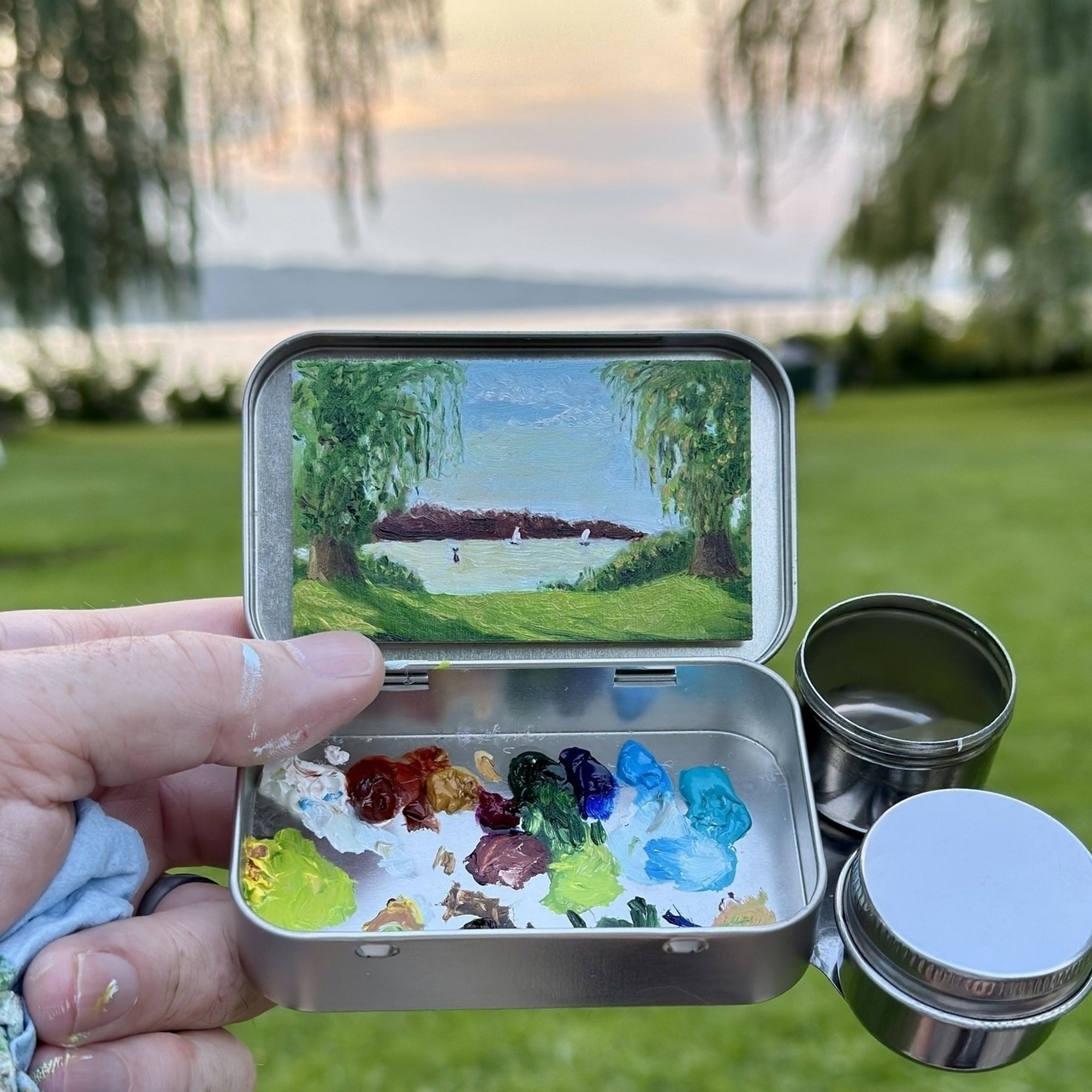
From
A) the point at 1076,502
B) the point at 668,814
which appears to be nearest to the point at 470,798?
the point at 668,814

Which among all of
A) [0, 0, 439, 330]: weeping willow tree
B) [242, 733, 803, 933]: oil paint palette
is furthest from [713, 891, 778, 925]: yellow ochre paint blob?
[0, 0, 439, 330]: weeping willow tree

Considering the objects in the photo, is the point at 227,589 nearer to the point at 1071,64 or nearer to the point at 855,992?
the point at 855,992

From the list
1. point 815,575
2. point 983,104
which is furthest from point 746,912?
point 983,104

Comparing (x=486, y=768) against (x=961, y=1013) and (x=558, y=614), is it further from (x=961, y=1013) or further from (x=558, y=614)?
(x=961, y=1013)

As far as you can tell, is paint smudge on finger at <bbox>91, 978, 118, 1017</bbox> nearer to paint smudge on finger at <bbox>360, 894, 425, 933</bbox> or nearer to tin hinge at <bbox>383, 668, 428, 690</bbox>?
paint smudge on finger at <bbox>360, 894, 425, 933</bbox>

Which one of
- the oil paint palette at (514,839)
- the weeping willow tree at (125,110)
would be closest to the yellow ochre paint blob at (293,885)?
the oil paint palette at (514,839)

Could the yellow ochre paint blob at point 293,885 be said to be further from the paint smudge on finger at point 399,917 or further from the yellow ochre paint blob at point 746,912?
the yellow ochre paint blob at point 746,912
